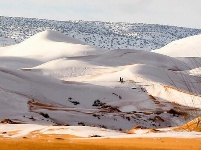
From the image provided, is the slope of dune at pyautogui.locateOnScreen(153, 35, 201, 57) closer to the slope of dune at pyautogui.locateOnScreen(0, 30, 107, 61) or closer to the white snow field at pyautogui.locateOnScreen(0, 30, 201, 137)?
the slope of dune at pyautogui.locateOnScreen(0, 30, 107, 61)

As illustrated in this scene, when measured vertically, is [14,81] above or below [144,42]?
below

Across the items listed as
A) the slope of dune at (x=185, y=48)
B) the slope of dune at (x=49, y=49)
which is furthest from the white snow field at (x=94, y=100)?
the slope of dune at (x=185, y=48)

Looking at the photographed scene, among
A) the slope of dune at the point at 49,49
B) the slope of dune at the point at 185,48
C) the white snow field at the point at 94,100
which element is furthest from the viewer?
the slope of dune at the point at 185,48

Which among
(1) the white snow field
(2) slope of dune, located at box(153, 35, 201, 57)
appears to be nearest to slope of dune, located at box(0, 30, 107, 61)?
(1) the white snow field

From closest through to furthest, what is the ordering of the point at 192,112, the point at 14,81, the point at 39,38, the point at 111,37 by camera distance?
the point at 192,112 → the point at 14,81 → the point at 39,38 → the point at 111,37

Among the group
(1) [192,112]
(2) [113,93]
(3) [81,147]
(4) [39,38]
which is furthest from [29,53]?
(3) [81,147]

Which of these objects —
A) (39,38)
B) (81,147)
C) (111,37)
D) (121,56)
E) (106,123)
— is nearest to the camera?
(81,147)

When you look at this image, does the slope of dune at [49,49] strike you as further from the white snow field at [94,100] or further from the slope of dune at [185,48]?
the slope of dune at [185,48]

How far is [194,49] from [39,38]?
105 ft

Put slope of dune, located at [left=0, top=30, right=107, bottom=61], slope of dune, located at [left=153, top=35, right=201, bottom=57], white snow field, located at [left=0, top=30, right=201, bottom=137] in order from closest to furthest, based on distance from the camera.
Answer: white snow field, located at [left=0, top=30, right=201, bottom=137]
slope of dune, located at [left=0, top=30, right=107, bottom=61]
slope of dune, located at [left=153, top=35, right=201, bottom=57]

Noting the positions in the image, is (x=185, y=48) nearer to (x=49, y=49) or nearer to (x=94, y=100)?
(x=49, y=49)

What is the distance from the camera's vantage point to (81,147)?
787cm

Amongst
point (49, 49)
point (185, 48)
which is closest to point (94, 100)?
point (49, 49)

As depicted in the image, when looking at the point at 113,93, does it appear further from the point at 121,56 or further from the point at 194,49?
the point at 194,49
